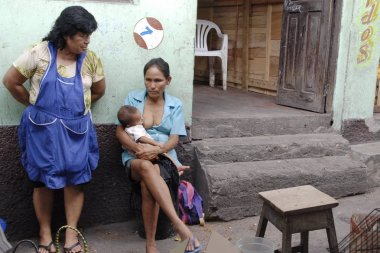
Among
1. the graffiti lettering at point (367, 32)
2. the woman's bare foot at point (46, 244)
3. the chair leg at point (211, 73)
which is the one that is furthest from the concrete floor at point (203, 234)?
the chair leg at point (211, 73)

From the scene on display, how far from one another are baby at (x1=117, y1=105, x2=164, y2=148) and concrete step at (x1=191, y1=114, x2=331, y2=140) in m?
0.92

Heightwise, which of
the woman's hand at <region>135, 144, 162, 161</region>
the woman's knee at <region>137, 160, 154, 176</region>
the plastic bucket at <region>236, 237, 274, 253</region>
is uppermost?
the woman's hand at <region>135, 144, 162, 161</region>

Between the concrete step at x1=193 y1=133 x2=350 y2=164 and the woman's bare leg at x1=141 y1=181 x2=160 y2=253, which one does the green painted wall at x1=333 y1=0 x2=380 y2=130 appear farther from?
the woman's bare leg at x1=141 y1=181 x2=160 y2=253

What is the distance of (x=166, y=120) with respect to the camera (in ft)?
12.4

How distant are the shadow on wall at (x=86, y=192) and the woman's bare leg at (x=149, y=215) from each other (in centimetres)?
64

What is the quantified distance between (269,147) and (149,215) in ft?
5.47

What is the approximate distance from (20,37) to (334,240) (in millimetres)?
2810

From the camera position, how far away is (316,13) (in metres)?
5.28

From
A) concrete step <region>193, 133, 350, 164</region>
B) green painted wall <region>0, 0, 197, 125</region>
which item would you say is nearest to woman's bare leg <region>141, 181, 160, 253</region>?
green painted wall <region>0, 0, 197, 125</region>

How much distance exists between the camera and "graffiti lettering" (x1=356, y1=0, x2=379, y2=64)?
515 cm

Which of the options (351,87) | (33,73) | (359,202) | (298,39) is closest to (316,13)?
(298,39)

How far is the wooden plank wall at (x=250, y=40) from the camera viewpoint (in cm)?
703

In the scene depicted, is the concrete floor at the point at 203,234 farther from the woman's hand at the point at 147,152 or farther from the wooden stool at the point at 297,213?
the woman's hand at the point at 147,152

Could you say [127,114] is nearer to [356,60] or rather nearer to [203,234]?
[203,234]
